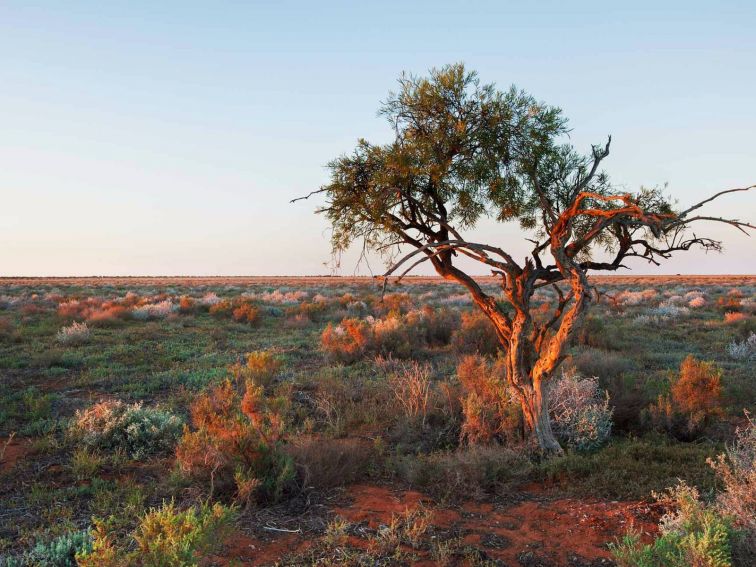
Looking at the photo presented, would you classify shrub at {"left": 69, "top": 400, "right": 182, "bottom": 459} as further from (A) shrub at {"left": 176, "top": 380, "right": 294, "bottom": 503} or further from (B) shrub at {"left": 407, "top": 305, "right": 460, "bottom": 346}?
(B) shrub at {"left": 407, "top": 305, "right": 460, "bottom": 346}

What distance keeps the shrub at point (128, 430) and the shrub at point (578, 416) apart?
5.40m

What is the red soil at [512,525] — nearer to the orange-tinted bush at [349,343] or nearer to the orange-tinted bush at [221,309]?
the orange-tinted bush at [349,343]

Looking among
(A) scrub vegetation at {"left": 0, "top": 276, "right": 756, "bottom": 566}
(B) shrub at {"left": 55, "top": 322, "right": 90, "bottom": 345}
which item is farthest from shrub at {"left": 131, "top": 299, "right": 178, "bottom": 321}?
(A) scrub vegetation at {"left": 0, "top": 276, "right": 756, "bottom": 566}

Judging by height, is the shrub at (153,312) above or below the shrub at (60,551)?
above

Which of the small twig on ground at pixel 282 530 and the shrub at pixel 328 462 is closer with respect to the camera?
the small twig on ground at pixel 282 530

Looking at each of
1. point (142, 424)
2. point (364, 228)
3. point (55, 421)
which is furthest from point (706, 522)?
point (55, 421)

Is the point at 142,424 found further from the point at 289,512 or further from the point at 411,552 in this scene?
the point at 411,552

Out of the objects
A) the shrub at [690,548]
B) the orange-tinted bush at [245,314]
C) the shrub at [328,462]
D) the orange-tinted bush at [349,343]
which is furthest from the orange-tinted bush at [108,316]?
the shrub at [690,548]

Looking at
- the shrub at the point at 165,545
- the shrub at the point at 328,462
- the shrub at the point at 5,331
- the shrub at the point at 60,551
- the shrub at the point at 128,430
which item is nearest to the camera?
the shrub at the point at 165,545

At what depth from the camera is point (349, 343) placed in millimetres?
13945

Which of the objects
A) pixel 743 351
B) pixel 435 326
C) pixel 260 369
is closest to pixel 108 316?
pixel 435 326

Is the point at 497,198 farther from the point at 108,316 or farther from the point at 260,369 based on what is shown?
the point at 108,316

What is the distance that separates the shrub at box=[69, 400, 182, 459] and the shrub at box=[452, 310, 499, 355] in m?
8.23

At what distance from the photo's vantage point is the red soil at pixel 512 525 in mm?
4723
